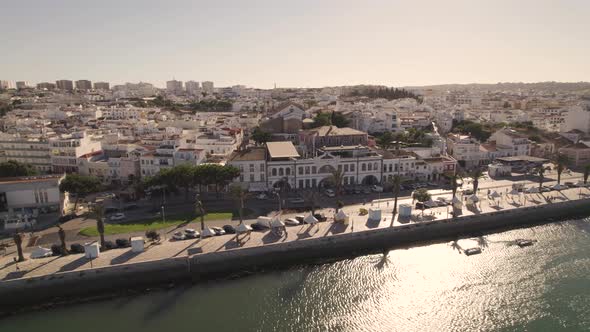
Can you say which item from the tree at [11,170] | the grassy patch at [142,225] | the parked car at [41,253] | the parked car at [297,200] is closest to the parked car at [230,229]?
the grassy patch at [142,225]

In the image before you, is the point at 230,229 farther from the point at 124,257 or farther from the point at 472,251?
the point at 472,251

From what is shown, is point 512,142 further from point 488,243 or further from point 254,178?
point 254,178

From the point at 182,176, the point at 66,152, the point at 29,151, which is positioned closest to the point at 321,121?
the point at 182,176

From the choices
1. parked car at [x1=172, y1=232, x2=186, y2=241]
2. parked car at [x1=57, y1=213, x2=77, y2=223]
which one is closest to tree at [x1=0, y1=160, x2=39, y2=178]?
parked car at [x1=57, y1=213, x2=77, y2=223]

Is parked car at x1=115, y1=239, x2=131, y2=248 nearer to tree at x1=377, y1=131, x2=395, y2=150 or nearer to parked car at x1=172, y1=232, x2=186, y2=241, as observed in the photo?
parked car at x1=172, y1=232, x2=186, y2=241

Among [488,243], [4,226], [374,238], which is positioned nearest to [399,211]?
[374,238]

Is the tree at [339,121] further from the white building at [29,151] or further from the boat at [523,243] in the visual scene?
the white building at [29,151]

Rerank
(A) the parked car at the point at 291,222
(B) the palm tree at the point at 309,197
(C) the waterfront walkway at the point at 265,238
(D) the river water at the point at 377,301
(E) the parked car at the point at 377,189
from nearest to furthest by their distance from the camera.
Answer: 1. (D) the river water at the point at 377,301
2. (C) the waterfront walkway at the point at 265,238
3. (A) the parked car at the point at 291,222
4. (B) the palm tree at the point at 309,197
5. (E) the parked car at the point at 377,189
